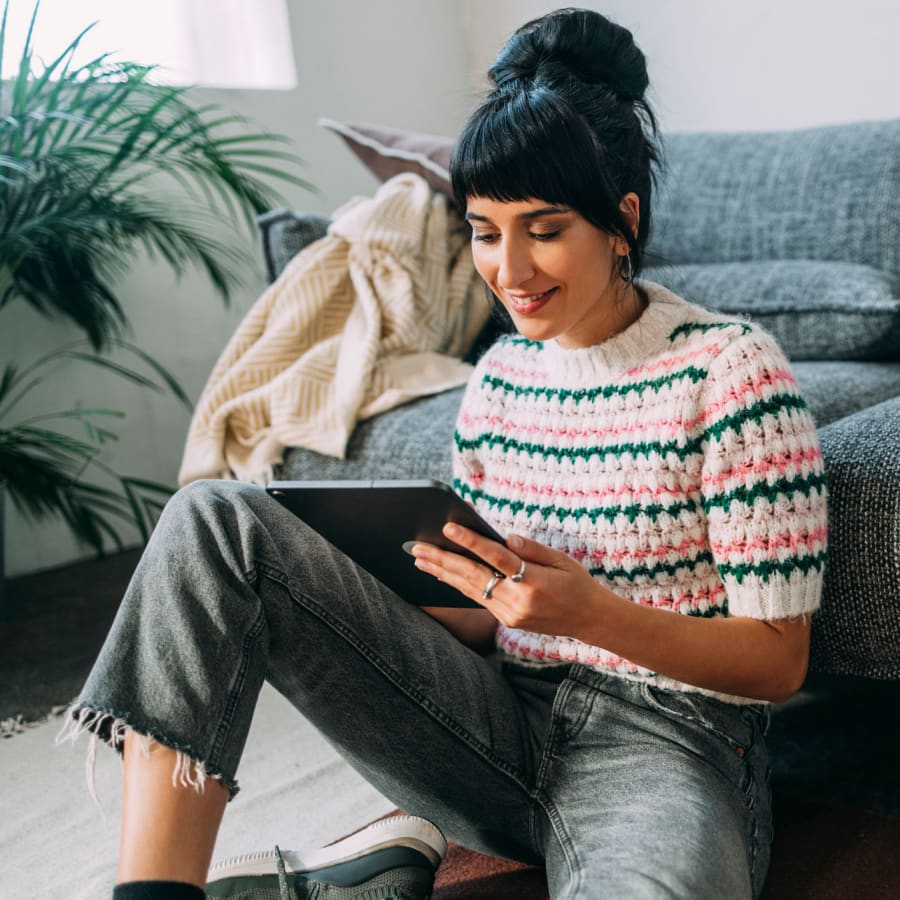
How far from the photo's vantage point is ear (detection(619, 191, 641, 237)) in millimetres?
914

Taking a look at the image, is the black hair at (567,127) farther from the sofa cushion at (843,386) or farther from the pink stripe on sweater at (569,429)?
the sofa cushion at (843,386)

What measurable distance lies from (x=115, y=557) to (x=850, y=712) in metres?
1.71

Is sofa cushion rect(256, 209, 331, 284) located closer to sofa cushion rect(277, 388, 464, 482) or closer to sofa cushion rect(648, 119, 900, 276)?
sofa cushion rect(277, 388, 464, 482)

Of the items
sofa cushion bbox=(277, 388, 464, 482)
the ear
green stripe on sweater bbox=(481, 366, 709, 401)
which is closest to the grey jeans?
green stripe on sweater bbox=(481, 366, 709, 401)

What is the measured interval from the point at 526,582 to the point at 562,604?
34 mm

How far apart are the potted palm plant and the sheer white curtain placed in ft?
0.35

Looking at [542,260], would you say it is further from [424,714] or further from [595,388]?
[424,714]

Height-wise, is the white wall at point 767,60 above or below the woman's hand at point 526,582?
above

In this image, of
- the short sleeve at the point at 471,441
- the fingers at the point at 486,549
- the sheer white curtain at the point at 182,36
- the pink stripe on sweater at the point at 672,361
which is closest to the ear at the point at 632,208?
the pink stripe on sweater at the point at 672,361

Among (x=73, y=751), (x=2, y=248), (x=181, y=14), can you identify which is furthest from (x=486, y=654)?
(x=181, y=14)

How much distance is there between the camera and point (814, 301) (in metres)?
1.66

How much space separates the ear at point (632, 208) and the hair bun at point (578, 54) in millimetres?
86

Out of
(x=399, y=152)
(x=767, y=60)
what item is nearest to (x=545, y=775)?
(x=399, y=152)

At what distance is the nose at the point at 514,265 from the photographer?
0.89 metres
